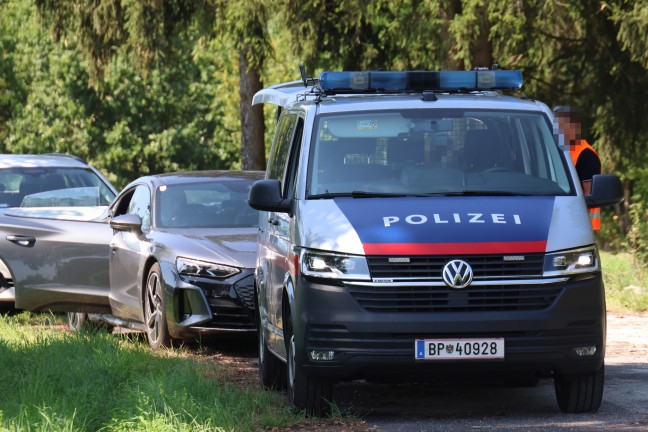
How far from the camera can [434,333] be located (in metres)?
7.76

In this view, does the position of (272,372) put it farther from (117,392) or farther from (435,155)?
(435,155)

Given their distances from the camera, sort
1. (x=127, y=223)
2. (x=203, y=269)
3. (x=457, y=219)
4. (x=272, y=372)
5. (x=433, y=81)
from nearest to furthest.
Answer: (x=457, y=219), (x=433, y=81), (x=272, y=372), (x=203, y=269), (x=127, y=223)

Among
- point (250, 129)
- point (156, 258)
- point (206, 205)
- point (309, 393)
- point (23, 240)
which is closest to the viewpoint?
point (309, 393)

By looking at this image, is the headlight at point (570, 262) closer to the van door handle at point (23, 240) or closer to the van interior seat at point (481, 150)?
the van interior seat at point (481, 150)

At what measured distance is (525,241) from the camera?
7887mm

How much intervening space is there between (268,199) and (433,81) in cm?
164

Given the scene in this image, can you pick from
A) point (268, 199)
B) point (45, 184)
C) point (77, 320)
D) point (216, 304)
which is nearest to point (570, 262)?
point (268, 199)

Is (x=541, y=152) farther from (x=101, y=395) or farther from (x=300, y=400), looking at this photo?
(x=101, y=395)

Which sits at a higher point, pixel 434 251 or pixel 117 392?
pixel 434 251

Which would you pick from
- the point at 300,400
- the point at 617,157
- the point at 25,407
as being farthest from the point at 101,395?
the point at 617,157

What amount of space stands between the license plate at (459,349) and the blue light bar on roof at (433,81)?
88.7 inches

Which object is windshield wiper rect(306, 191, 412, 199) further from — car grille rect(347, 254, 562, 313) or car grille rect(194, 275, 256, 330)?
car grille rect(194, 275, 256, 330)

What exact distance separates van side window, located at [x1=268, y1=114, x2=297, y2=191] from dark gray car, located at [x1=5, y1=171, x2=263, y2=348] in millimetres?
1621

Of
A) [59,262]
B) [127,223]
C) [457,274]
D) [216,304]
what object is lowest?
[59,262]
